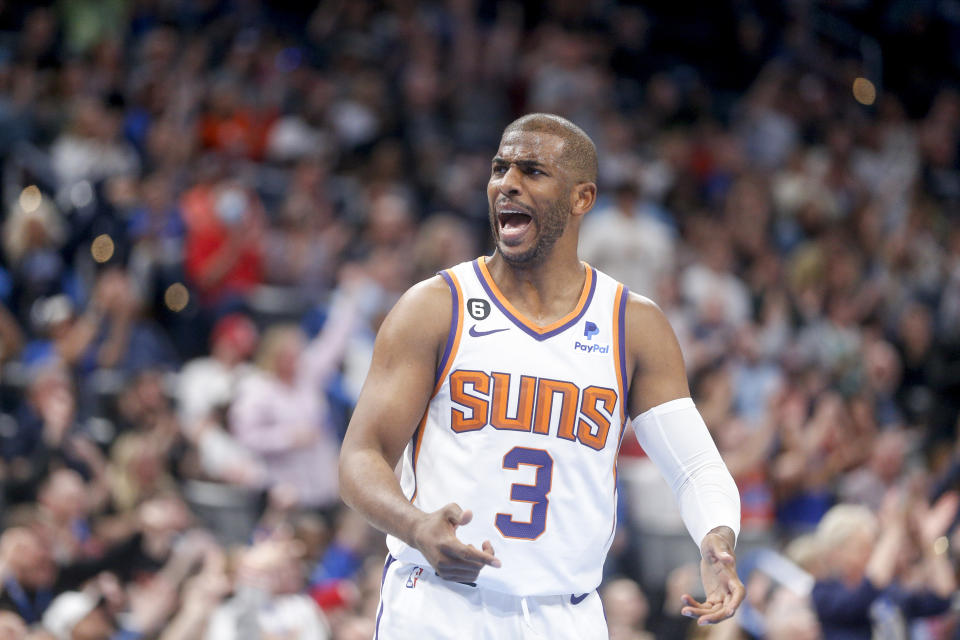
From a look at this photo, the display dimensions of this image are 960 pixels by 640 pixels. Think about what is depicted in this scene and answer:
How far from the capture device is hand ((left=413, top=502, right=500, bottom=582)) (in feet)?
10.4

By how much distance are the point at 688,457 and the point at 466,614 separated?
2.66 feet

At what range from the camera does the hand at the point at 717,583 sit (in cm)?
346

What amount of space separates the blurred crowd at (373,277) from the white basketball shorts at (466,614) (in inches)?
131

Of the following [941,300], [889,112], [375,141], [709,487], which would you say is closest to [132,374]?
[375,141]

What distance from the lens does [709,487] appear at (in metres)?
3.85

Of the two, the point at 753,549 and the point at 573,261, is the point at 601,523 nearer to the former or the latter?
the point at 573,261

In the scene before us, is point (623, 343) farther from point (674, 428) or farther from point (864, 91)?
point (864, 91)

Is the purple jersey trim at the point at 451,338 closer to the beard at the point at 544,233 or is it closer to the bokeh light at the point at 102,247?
the beard at the point at 544,233

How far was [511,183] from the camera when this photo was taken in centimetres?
383

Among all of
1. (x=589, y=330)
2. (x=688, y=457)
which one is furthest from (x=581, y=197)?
(x=688, y=457)

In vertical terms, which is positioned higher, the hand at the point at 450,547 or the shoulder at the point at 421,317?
the shoulder at the point at 421,317

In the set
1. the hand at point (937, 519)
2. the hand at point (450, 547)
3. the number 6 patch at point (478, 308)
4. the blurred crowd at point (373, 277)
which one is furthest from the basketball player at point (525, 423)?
the hand at point (937, 519)

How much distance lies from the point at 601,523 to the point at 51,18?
398 inches

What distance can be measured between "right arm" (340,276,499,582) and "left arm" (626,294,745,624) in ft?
2.00
